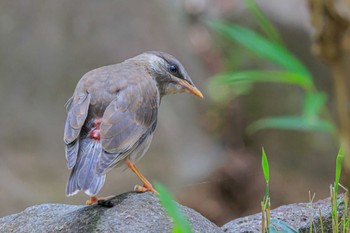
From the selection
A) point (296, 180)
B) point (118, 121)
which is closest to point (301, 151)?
point (296, 180)

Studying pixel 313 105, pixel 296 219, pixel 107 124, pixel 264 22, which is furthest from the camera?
pixel 296 219

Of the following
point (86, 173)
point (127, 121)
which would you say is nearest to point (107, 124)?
point (127, 121)

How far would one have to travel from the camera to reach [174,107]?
847 centimetres

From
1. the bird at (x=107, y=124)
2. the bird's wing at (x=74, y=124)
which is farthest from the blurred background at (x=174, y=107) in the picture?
the bird's wing at (x=74, y=124)

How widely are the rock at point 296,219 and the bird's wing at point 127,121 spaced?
731mm

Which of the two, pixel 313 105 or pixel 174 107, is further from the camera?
pixel 174 107

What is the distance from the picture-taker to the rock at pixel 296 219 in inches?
146

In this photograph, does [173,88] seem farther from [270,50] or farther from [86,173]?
[270,50]

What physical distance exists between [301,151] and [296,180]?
35 centimetres

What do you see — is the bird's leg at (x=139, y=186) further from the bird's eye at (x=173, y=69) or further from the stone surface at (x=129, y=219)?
the bird's eye at (x=173, y=69)

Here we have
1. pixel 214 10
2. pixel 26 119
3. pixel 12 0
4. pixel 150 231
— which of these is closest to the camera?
pixel 150 231

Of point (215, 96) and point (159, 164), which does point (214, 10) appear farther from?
point (159, 164)

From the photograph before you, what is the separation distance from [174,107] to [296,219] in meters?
4.57

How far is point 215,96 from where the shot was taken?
911cm
